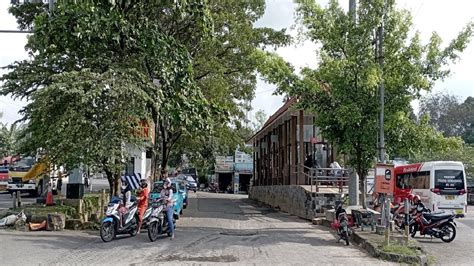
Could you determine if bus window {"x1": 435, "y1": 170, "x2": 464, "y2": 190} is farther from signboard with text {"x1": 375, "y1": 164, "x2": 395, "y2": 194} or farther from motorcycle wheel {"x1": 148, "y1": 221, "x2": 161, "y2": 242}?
motorcycle wheel {"x1": 148, "y1": 221, "x2": 161, "y2": 242}

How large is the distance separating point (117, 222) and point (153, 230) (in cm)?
99

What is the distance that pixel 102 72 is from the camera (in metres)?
18.8

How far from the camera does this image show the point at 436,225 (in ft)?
60.3

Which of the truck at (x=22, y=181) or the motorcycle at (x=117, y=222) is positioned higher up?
the truck at (x=22, y=181)

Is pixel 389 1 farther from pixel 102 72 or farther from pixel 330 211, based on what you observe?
pixel 102 72

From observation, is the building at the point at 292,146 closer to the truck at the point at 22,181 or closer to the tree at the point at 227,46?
the tree at the point at 227,46

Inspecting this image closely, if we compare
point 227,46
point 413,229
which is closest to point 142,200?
point 413,229

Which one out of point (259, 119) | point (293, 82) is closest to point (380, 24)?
point (293, 82)

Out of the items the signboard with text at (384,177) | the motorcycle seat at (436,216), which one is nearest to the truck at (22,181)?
the motorcycle seat at (436,216)

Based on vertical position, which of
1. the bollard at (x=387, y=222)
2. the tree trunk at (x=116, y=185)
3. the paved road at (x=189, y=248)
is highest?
the tree trunk at (x=116, y=185)

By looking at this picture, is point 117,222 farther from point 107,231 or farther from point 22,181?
point 22,181

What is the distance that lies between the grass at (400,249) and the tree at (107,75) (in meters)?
7.89

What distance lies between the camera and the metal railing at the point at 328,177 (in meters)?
23.9

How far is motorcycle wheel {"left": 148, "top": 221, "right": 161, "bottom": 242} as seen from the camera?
15148 mm
